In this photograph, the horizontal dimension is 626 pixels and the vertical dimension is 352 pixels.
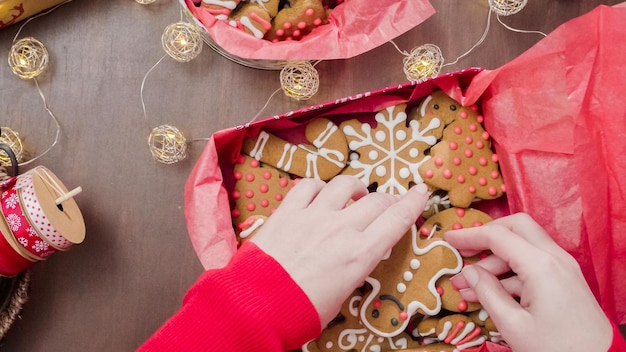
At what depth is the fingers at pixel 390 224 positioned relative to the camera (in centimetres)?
62

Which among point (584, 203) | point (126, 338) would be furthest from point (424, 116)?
point (126, 338)

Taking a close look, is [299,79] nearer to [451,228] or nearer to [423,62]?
[423,62]

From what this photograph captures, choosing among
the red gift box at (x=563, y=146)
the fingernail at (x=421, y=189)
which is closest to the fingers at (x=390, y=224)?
the fingernail at (x=421, y=189)

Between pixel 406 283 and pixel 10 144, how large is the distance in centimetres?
57

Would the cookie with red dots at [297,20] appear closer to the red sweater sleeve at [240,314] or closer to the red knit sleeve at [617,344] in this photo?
the red sweater sleeve at [240,314]

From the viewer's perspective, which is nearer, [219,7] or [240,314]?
[240,314]

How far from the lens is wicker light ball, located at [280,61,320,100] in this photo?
0.79 meters

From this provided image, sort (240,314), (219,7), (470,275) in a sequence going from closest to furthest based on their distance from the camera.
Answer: (240,314)
(470,275)
(219,7)

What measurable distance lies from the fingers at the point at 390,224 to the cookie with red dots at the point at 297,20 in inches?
11.4

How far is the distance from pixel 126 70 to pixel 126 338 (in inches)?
15.0

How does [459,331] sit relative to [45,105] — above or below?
below

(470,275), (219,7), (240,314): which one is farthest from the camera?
(219,7)

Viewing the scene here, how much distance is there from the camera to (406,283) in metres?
0.70

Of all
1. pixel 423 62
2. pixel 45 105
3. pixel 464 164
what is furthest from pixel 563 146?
pixel 45 105
